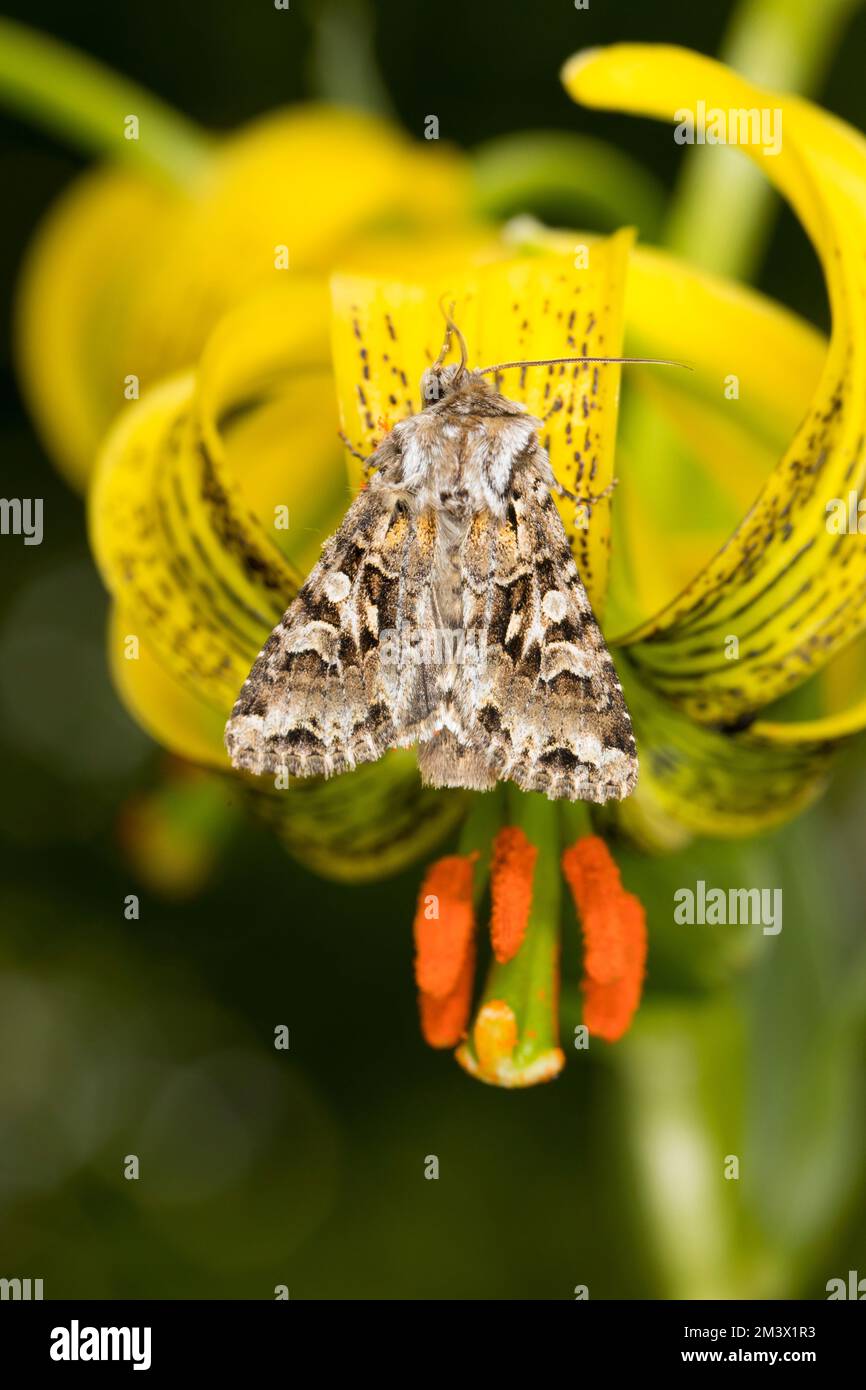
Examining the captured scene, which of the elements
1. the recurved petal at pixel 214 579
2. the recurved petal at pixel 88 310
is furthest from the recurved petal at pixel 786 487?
the recurved petal at pixel 88 310

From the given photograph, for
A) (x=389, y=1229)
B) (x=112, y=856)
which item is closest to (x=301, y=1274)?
(x=389, y=1229)

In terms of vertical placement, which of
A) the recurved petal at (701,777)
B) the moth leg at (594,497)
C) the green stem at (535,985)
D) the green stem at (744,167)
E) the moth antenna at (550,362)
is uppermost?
the green stem at (744,167)

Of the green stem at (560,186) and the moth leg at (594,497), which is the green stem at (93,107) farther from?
the moth leg at (594,497)

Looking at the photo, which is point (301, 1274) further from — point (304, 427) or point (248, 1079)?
point (304, 427)

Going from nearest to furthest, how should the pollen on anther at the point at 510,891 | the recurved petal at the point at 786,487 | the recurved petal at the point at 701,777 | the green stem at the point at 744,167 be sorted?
the recurved petal at the point at 786,487 → the pollen on anther at the point at 510,891 → the recurved petal at the point at 701,777 → the green stem at the point at 744,167

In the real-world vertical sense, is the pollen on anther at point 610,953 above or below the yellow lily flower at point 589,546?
below

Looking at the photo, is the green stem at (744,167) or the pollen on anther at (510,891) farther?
the green stem at (744,167)

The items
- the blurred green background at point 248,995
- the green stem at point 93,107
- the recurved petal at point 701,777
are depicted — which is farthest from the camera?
the blurred green background at point 248,995
